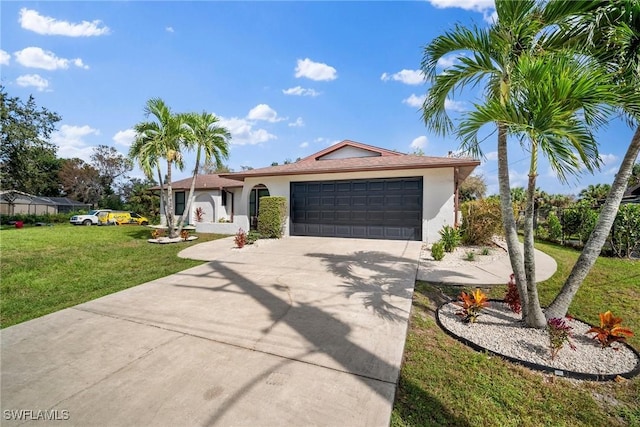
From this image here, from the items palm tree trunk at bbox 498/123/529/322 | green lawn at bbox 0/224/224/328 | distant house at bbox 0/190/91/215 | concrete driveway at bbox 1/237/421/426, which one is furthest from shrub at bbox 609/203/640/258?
distant house at bbox 0/190/91/215

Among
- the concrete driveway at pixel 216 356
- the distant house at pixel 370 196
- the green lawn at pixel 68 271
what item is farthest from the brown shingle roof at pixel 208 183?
the concrete driveway at pixel 216 356

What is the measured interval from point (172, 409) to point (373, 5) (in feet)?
36.7

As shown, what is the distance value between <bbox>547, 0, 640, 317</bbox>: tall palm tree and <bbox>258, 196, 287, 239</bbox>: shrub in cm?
1013

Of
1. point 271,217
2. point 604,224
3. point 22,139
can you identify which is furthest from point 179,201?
point 604,224

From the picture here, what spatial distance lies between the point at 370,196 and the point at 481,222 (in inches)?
168

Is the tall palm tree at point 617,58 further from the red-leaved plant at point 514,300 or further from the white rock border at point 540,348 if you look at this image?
the white rock border at point 540,348

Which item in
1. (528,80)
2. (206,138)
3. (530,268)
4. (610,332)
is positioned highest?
(206,138)

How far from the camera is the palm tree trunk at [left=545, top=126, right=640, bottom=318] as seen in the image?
3.32m

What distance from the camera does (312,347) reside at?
3.18 meters

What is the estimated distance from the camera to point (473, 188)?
3322 cm

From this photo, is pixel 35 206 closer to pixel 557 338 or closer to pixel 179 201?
pixel 179 201

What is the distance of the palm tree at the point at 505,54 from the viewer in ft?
10.9

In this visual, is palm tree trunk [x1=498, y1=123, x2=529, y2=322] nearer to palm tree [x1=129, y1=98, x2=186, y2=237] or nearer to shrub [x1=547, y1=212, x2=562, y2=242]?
shrub [x1=547, y1=212, x2=562, y2=242]

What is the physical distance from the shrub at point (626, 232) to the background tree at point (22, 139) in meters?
31.8
